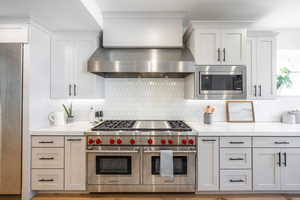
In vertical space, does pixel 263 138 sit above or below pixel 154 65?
below

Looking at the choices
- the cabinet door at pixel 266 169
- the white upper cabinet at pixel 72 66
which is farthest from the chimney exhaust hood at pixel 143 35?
the cabinet door at pixel 266 169

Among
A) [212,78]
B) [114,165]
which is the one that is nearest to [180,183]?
[114,165]

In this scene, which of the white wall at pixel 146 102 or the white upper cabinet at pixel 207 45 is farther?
the white wall at pixel 146 102

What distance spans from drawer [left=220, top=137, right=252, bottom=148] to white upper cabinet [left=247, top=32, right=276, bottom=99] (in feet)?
2.54

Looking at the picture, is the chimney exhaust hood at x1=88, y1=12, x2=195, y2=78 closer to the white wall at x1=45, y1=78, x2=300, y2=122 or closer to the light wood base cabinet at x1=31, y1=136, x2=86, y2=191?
the white wall at x1=45, y1=78, x2=300, y2=122

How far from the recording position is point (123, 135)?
2.47 metres

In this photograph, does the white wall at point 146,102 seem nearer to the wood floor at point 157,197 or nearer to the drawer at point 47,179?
the drawer at point 47,179

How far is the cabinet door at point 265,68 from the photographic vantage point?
290 cm

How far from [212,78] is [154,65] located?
2.84 ft

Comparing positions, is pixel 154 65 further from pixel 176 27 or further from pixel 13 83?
pixel 13 83

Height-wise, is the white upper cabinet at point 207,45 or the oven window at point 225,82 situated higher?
the white upper cabinet at point 207,45

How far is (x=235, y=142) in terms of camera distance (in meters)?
2.46

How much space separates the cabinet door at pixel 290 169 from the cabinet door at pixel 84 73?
2715 millimetres

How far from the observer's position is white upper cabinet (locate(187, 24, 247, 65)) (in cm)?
276
